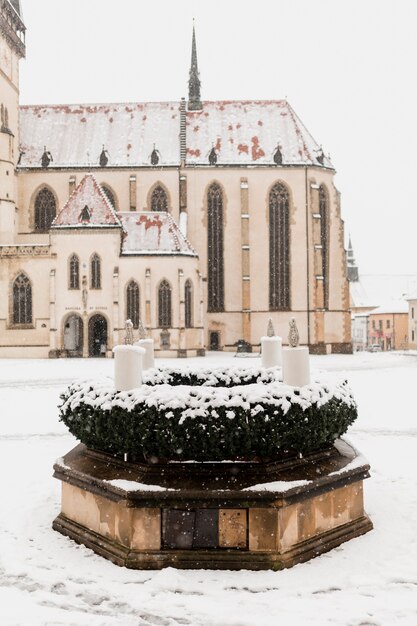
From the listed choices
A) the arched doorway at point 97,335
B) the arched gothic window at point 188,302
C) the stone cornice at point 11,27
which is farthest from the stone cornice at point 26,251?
the stone cornice at point 11,27

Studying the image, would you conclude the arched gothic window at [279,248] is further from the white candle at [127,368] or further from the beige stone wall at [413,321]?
the white candle at [127,368]

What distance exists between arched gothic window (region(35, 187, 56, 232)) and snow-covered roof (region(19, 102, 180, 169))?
206 cm

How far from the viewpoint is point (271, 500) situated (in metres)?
6.61

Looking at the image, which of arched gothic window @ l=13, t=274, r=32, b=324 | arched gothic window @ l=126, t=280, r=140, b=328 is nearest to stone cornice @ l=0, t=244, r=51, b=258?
arched gothic window @ l=13, t=274, r=32, b=324

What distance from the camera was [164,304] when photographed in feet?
134

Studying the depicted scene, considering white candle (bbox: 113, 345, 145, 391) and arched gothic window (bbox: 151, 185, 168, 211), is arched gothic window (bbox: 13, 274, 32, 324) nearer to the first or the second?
arched gothic window (bbox: 151, 185, 168, 211)

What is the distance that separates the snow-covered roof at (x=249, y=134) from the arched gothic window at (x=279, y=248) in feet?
8.46

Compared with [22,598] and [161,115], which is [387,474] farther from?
[161,115]

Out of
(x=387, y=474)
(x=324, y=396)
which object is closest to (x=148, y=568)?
(x=324, y=396)

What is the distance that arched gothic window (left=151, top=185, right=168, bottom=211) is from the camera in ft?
153

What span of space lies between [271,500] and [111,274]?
34774 millimetres

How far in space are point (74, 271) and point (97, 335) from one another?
13.7 feet

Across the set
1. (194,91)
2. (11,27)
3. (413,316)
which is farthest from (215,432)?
(413,316)

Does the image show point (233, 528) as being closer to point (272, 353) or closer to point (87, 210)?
point (272, 353)
